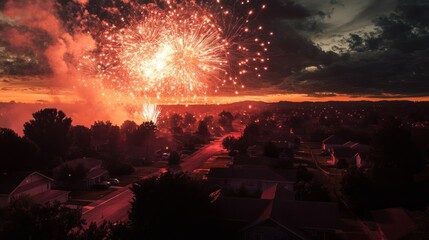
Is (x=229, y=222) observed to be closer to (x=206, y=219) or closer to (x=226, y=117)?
(x=206, y=219)

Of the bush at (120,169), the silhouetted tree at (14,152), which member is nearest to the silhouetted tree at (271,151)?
the bush at (120,169)

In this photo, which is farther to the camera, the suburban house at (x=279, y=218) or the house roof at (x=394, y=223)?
the house roof at (x=394, y=223)

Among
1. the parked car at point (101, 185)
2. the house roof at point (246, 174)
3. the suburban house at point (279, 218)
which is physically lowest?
the parked car at point (101, 185)

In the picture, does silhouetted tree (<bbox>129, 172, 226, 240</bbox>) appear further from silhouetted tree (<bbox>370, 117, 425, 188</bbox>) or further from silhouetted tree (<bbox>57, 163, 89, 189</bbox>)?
silhouetted tree (<bbox>370, 117, 425, 188</bbox>)

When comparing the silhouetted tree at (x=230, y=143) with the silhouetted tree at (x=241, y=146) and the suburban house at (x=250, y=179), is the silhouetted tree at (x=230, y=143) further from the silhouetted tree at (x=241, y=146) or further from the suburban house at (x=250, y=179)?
the suburban house at (x=250, y=179)

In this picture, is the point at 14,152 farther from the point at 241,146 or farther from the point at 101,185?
the point at 241,146

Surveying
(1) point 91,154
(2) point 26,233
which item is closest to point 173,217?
(2) point 26,233

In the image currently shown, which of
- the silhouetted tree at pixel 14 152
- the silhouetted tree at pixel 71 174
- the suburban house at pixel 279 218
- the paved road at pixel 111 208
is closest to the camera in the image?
the suburban house at pixel 279 218

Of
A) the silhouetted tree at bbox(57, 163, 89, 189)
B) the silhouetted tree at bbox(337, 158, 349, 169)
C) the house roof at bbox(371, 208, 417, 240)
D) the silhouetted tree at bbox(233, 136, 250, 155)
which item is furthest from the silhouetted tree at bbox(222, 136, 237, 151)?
the house roof at bbox(371, 208, 417, 240)

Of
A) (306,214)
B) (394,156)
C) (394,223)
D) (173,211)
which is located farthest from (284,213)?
(394,156)
